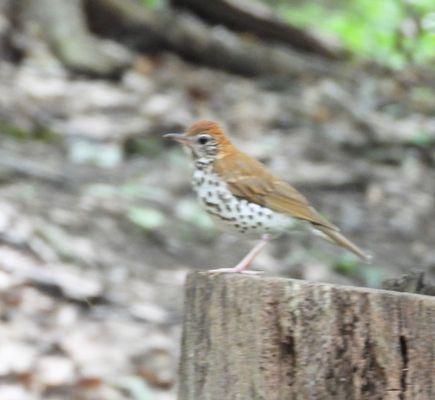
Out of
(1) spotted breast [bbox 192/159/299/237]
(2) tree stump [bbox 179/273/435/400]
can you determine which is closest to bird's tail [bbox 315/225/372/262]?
(1) spotted breast [bbox 192/159/299/237]

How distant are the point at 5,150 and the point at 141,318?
243cm

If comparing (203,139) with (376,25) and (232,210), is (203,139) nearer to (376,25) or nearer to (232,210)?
(232,210)

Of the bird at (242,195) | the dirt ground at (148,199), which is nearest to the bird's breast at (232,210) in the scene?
the bird at (242,195)

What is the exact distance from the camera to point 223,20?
11875 mm

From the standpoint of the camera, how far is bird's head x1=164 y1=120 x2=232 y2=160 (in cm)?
450

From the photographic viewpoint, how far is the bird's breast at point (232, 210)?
4.25 metres

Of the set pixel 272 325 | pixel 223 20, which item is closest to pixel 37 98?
pixel 223 20

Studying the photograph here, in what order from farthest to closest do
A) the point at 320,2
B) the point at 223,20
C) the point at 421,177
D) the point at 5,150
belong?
1. the point at 320,2
2. the point at 223,20
3. the point at 421,177
4. the point at 5,150

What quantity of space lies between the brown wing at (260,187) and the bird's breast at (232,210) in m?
0.03

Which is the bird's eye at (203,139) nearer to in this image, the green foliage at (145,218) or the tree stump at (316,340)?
the tree stump at (316,340)

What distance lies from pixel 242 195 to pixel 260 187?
137mm

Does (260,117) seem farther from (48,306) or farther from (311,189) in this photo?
(48,306)

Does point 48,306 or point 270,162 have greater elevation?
point 270,162

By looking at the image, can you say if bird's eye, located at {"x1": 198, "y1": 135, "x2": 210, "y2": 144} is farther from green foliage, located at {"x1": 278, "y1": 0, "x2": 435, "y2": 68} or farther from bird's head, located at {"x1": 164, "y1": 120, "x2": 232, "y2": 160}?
green foliage, located at {"x1": 278, "y1": 0, "x2": 435, "y2": 68}
